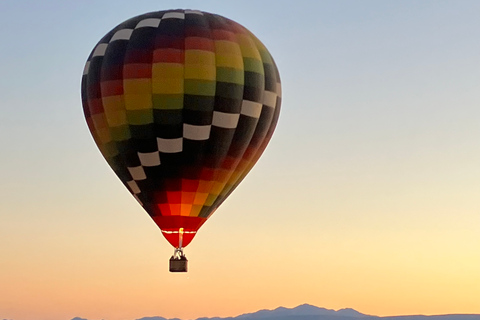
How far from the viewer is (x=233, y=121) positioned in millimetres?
35219

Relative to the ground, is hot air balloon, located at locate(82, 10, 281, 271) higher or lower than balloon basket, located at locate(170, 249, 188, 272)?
higher

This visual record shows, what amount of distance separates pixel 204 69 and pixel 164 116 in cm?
236

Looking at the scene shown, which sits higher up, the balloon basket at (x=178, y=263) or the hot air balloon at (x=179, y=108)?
the hot air balloon at (x=179, y=108)

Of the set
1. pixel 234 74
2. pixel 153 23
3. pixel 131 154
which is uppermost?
pixel 153 23

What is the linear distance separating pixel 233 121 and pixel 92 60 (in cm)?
637

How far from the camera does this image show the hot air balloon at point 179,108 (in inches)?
1363

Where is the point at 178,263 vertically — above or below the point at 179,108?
below

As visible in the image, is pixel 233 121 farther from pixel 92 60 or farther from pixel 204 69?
pixel 92 60

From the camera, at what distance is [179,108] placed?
34500 mm

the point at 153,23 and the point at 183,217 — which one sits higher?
the point at 153,23

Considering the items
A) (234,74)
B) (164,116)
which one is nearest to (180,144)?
(164,116)

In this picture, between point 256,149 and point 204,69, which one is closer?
point 204,69

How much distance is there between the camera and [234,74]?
35000mm

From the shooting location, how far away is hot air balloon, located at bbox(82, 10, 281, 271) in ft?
114
